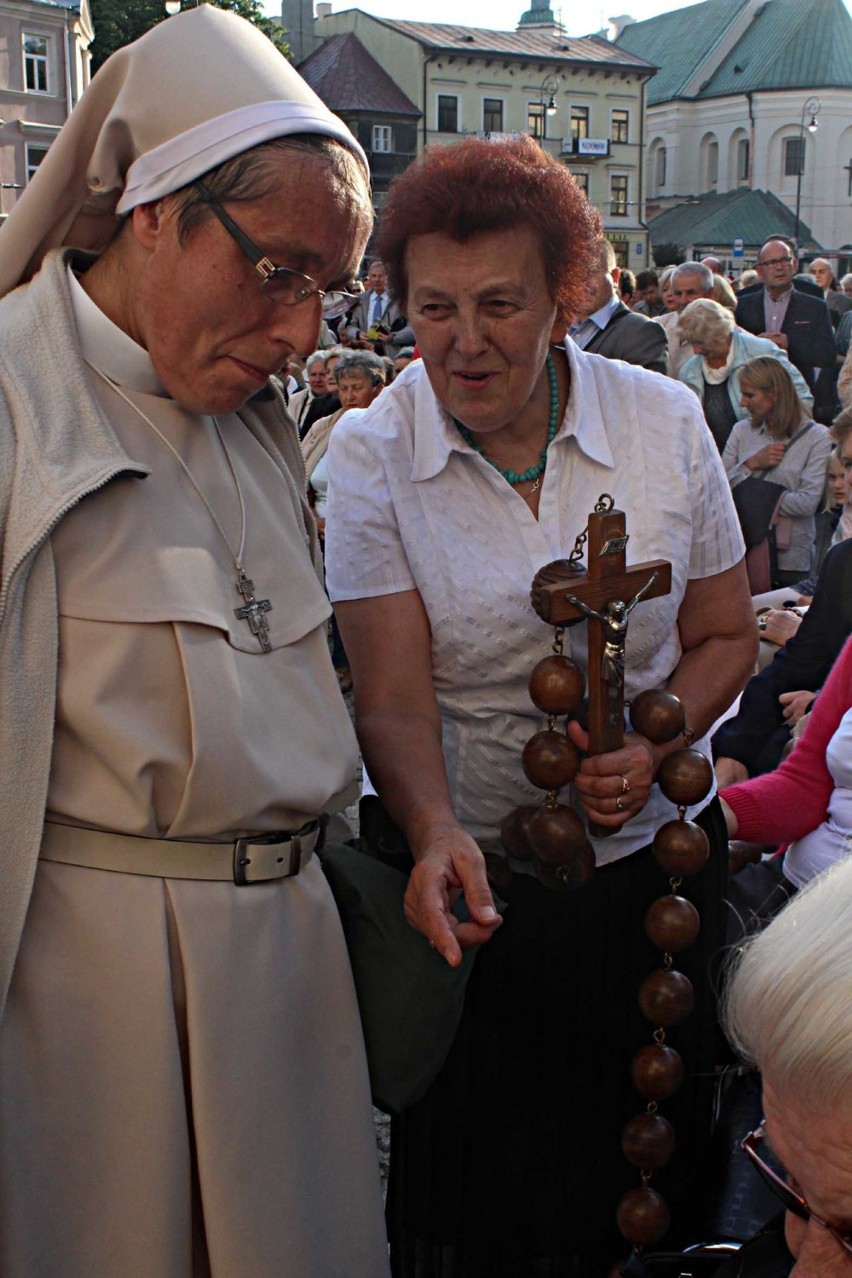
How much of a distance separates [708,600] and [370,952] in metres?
0.87

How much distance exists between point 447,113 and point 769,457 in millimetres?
49074

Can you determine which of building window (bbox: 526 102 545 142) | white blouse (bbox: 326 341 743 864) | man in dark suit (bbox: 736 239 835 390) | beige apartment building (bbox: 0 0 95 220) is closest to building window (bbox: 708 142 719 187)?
building window (bbox: 526 102 545 142)

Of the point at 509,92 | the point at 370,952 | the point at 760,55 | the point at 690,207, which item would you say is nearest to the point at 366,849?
the point at 370,952

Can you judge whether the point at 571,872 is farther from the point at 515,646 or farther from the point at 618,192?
the point at 618,192

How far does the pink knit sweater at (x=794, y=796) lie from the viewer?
3.02 m

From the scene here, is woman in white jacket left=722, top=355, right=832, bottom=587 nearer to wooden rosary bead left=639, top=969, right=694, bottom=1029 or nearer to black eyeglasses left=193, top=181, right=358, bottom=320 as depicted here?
wooden rosary bead left=639, top=969, right=694, bottom=1029

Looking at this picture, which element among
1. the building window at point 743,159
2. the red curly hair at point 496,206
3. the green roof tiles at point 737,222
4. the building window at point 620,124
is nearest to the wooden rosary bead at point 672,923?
the red curly hair at point 496,206

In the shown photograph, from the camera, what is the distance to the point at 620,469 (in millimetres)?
2305

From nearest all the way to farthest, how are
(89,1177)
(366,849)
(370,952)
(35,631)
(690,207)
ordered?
(35,631) < (89,1177) < (370,952) < (366,849) < (690,207)

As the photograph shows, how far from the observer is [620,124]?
2202 inches

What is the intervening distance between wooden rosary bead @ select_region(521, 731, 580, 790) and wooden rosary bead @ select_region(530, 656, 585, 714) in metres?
0.05

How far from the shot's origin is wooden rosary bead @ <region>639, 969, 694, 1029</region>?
223 cm

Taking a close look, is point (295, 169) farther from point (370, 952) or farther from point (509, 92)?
point (509, 92)

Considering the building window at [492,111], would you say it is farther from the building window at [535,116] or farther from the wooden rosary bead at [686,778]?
the wooden rosary bead at [686,778]
